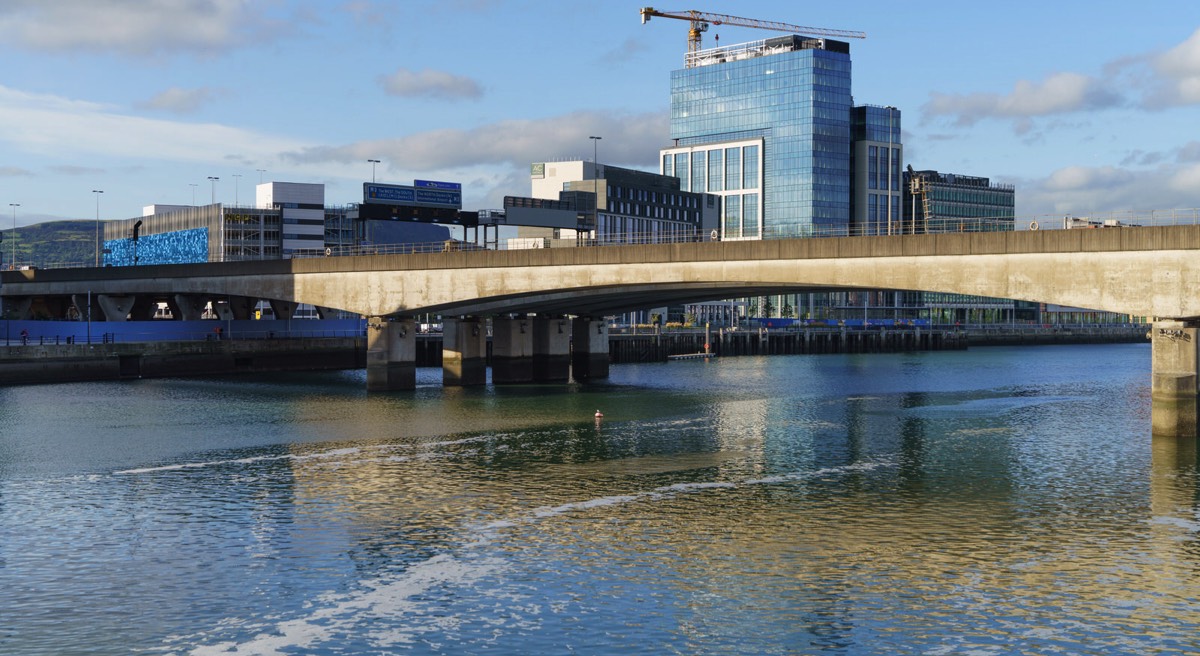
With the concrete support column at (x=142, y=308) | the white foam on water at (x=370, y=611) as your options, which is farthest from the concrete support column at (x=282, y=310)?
the white foam on water at (x=370, y=611)

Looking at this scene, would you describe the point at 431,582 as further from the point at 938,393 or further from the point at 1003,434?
the point at 938,393

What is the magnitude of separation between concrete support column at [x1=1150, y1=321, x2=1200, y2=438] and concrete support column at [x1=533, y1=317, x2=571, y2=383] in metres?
53.6

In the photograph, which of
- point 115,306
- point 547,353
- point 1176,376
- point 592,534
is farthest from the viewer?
point 115,306

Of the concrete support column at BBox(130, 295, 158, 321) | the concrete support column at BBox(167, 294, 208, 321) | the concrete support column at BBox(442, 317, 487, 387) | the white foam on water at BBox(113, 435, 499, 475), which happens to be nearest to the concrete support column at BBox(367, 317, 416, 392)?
the concrete support column at BBox(442, 317, 487, 387)

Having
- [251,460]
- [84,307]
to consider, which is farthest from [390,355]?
[84,307]

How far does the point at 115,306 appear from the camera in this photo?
11625cm

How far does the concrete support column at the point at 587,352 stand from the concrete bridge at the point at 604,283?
13cm

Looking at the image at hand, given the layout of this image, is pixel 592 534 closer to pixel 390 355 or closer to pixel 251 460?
pixel 251 460

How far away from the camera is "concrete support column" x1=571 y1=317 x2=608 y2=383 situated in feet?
337

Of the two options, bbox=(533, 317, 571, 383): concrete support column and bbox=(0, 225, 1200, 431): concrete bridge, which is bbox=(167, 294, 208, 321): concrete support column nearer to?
bbox=(0, 225, 1200, 431): concrete bridge

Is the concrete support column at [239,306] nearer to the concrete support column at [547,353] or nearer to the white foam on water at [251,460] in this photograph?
the concrete support column at [547,353]

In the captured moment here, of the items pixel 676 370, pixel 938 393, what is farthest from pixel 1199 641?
pixel 676 370

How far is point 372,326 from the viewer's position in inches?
3388

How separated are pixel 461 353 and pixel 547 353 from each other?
31.1 feet
